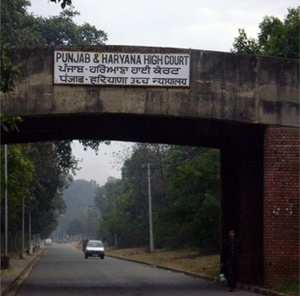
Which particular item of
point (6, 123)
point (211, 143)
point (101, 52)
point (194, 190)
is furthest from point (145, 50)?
point (194, 190)

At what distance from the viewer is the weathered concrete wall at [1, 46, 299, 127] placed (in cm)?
2534

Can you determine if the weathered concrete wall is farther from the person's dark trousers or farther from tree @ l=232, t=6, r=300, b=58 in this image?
tree @ l=232, t=6, r=300, b=58

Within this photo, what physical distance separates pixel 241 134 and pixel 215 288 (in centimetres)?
511

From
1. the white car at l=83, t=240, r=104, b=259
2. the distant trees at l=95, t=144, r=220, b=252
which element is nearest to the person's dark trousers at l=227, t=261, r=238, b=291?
the distant trees at l=95, t=144, r=220, b=252

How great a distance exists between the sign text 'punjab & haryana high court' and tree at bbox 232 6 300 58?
1651 centimetres

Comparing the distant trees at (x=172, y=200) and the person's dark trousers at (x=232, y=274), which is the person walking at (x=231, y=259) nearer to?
the person's dark trousers at (x=232, y=274)

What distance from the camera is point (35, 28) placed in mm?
61969

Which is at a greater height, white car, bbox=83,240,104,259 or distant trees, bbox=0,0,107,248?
distant trees, bbox=0,0,107,248

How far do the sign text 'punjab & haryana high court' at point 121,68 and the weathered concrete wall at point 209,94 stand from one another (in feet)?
0.64

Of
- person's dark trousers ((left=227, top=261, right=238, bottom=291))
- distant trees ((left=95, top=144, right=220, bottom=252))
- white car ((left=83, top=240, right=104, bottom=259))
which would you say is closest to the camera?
person's dark trousers ((left=227, top=261, right=238, bottom=291))

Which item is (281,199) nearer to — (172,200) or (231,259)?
(231,259)

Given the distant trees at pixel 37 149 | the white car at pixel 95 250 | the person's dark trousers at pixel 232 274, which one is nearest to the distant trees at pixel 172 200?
the white car at pixel 95 250

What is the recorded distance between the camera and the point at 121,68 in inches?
998

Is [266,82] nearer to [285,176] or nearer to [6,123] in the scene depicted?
[285,176]
